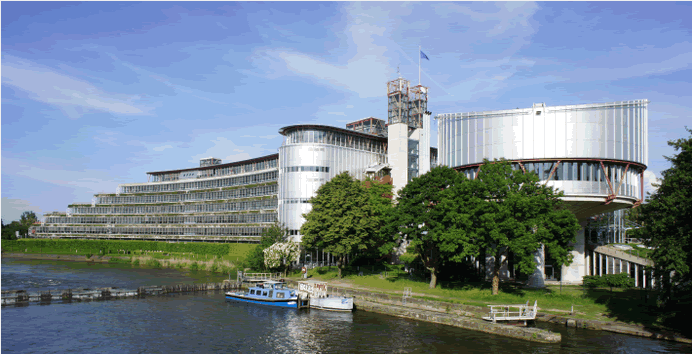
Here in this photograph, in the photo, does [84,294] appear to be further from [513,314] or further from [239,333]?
[513,314]

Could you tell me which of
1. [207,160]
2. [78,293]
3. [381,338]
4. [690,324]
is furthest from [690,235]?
[207,160]

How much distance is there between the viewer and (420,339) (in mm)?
46500

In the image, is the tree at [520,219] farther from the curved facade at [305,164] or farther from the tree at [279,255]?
the curved facade at [305,164]

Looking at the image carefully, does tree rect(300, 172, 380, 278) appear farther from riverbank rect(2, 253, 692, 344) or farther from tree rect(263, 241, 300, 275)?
riverbank rect(2, 253, 692, 344)

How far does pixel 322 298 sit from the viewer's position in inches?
2559

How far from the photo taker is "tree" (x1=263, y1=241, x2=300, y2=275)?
84.9 m

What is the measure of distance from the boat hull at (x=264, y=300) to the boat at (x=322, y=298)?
64.0 inches

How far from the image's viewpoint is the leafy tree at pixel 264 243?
295 feet

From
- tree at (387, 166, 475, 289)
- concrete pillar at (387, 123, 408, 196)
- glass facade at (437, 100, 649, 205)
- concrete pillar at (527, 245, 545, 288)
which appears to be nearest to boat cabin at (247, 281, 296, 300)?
tree at (387, 166, 475, 289)

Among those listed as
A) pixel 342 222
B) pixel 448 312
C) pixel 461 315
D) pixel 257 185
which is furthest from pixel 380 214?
pixel 257 185

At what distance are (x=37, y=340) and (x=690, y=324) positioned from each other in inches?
2480

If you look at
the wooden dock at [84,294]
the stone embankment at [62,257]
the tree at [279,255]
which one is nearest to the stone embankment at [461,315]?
the tree at [279,255]

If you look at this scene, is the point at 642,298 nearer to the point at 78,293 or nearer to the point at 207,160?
the point at 78,293

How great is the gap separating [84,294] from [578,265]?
76902 mm
